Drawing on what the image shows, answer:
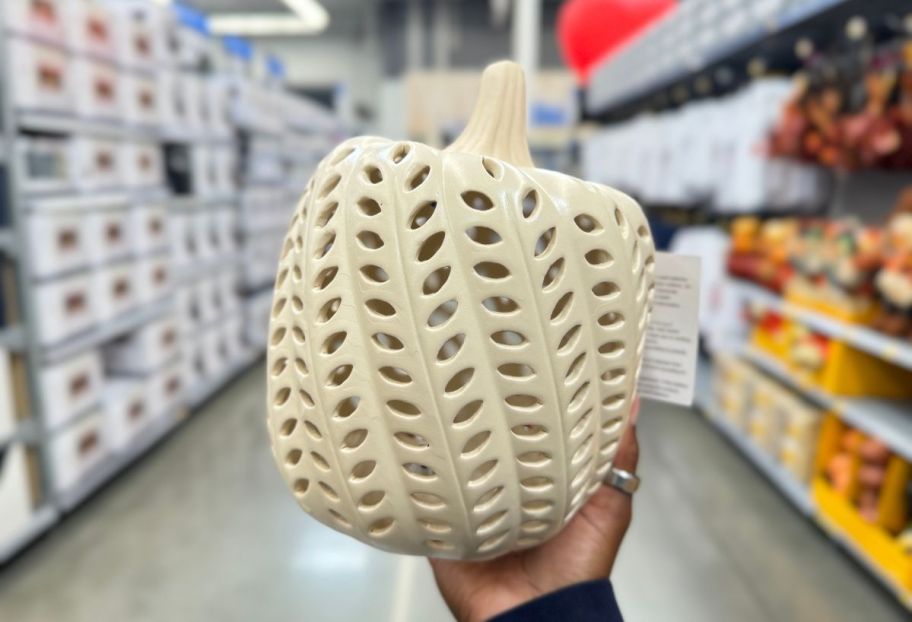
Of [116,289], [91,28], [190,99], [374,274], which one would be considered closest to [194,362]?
[116,289]

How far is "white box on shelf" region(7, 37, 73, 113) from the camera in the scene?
1.90m

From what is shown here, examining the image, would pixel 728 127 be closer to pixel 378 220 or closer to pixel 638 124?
pixel 638 124

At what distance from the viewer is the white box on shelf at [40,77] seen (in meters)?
1.90

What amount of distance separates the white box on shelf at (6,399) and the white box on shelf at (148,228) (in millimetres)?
799

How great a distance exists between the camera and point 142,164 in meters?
2.70

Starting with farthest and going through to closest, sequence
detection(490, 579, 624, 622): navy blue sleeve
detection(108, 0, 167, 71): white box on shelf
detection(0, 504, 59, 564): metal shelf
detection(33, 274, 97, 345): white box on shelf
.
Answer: detection(108, 0, 167, 71): white box on shelf
detection(33, 274, 97, 345): white box on shelf
detection(0, 504, 59, 564): metal shelf
detection(490, 579, 624, 622): navy blue sleeve

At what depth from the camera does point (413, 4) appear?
8.84 m

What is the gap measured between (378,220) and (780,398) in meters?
2.41

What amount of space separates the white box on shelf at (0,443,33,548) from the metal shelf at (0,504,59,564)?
0.01 m

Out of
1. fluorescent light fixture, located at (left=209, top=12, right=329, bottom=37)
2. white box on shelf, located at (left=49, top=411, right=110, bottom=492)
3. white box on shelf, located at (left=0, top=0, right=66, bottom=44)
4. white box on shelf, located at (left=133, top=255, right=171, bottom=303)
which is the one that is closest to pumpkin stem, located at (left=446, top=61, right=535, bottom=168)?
white box on shelf, located at (left=0, top=0, right=66, bottom=44)

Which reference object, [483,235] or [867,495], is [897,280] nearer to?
[867,495]

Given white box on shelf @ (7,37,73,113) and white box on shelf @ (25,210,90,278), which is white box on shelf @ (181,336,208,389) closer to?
white box on shelf @ (25,210,90,278)

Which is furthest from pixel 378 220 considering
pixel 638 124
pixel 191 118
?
pixel 638 124

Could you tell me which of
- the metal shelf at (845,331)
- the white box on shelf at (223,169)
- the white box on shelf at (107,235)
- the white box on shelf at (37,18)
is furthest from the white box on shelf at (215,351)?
the metal shelf at (845,331)
